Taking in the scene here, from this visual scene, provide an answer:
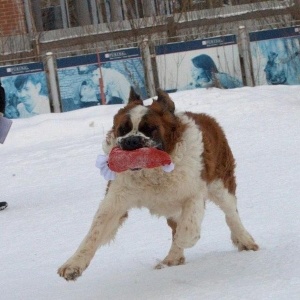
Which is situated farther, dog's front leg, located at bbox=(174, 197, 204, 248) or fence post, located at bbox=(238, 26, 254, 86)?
fence post, located at bbox=(238, 26, 254, 86)

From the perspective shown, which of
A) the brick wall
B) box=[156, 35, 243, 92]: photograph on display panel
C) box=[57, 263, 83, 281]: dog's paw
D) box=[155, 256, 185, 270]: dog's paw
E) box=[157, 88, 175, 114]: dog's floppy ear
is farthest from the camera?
the brick wall

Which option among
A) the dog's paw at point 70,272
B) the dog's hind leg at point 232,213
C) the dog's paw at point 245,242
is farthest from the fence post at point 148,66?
the dog's paw at point 70,272

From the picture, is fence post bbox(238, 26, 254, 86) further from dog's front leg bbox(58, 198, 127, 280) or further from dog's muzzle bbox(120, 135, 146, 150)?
dog's muzzle bbox(120, 135, 146, 150)

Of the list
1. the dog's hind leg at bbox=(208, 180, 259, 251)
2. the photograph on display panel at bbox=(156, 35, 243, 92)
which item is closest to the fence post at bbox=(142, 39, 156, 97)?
the photograph on display panel at bbox=(156, 35, 243, 92)

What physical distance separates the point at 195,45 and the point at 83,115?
3.33 m

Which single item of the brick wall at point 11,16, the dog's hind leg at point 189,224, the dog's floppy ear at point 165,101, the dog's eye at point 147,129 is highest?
the brick wall at point 11,16

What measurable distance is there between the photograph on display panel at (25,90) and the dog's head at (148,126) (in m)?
12.4

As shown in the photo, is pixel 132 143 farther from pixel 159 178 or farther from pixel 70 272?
pixel 70 272

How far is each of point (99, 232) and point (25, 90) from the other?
12982 mm

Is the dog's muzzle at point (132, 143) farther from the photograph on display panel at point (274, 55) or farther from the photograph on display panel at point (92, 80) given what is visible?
the photograph on display panel at point (274, 55)

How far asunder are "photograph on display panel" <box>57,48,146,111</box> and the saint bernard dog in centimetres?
1250

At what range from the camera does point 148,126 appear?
6.13m

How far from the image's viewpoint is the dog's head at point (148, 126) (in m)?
6.05

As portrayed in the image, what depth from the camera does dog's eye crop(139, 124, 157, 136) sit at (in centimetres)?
611
